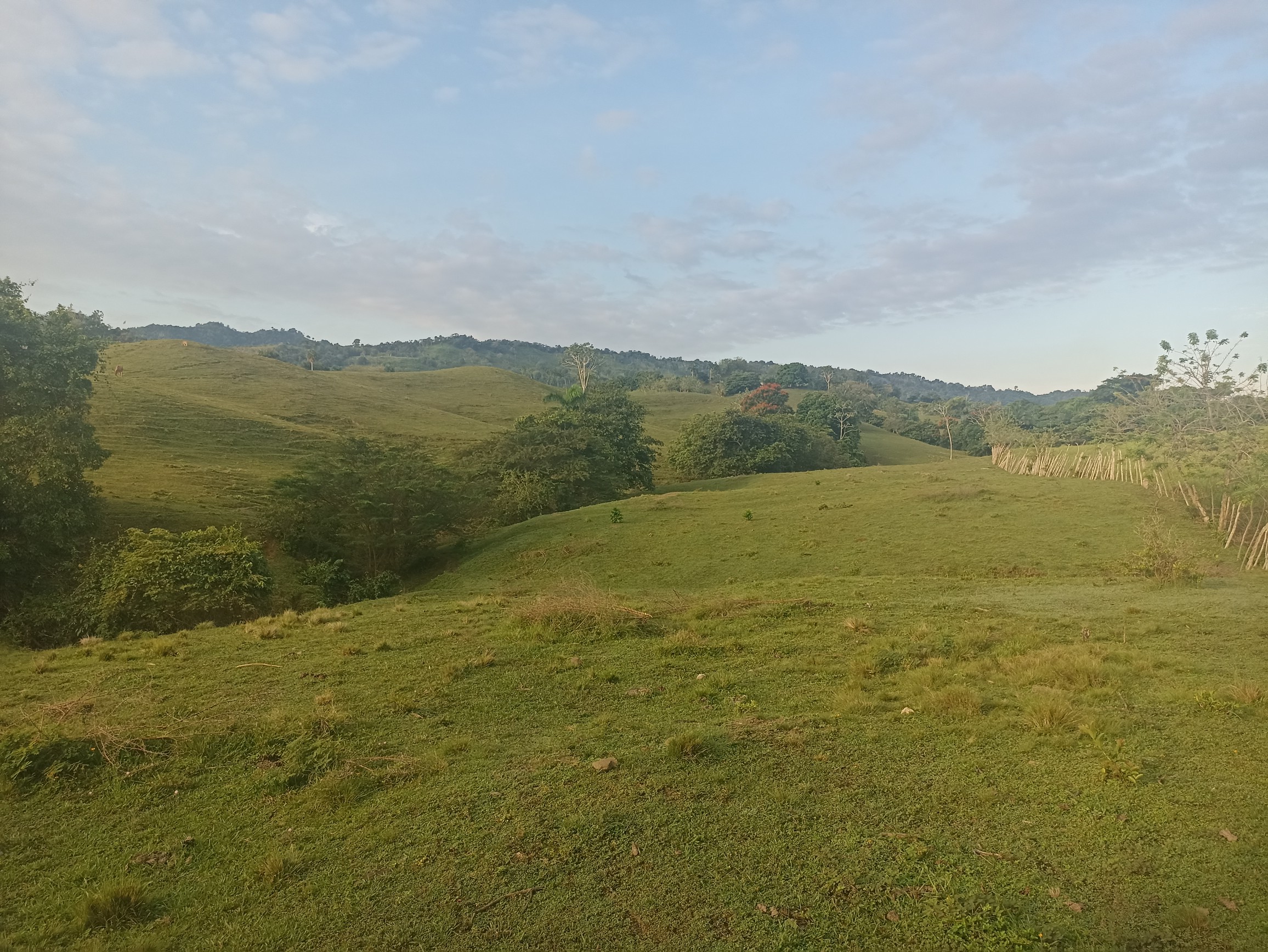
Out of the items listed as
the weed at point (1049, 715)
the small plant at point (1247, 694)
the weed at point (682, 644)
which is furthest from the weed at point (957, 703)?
the weed at point (682, 644)

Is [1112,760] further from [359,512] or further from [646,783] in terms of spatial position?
[359,512]

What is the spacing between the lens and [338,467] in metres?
34.1

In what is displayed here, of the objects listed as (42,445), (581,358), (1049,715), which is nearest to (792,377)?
(581,358)

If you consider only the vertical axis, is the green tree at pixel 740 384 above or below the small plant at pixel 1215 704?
above

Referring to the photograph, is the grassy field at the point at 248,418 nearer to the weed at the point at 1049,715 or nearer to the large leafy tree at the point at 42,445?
the large leafy tree at the point at 42,445

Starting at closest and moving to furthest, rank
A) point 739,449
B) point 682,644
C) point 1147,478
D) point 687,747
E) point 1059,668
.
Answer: point 687,747 → point 1059,668 → point 682,644 → point 1147,478 → point 739,449

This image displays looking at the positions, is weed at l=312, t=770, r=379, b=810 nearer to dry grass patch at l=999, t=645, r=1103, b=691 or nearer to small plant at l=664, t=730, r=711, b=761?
small plant at l=664, t=730, r=711, b=761

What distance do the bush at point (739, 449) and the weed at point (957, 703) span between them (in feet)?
193

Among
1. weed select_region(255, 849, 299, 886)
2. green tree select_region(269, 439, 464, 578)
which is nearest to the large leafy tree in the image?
green tree select_region(269, 439, 464, 578)

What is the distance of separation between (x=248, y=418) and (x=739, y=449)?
49611 millimetres

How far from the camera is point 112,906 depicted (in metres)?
5.90

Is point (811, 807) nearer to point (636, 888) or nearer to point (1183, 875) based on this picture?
point (636, 888)

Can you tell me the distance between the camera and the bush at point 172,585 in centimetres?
1950

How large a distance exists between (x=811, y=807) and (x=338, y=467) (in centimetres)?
3149
